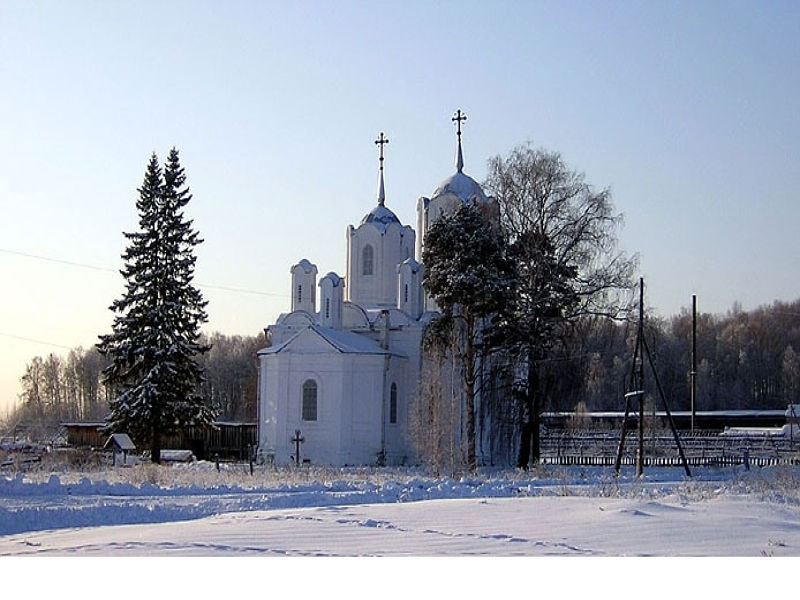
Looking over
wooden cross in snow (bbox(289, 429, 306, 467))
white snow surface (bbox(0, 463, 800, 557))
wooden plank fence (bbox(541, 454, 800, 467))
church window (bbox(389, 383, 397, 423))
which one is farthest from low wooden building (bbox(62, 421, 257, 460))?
white snow surface (bbox(0, 463, 800, 557))

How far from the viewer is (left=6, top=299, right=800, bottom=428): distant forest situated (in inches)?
1335

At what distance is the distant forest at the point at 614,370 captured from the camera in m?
33.9

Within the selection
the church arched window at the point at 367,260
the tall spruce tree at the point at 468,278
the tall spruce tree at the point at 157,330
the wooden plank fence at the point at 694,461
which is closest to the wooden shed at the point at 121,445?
the tall spruce tree at the point at 157,330

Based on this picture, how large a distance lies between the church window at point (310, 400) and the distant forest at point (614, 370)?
7.60 meters

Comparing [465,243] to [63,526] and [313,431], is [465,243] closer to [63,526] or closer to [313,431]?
[313,431]

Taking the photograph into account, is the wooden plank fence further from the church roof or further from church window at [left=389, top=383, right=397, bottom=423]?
the church roof

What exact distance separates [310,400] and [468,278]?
8.89m

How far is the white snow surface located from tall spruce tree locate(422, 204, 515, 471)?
25.4ft

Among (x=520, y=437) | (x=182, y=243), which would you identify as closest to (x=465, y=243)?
(x=520, y=437)

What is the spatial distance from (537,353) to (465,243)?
3.86 m

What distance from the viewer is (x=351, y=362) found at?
124ft

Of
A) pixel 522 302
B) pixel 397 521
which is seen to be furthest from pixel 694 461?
pixel 397 521

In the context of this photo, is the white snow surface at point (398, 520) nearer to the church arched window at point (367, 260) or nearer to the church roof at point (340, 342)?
the church roof at point (340, 342)
